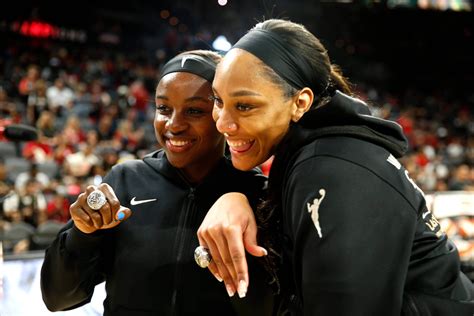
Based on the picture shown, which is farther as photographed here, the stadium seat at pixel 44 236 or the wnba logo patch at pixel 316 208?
the stadium seat at pixel 44 236

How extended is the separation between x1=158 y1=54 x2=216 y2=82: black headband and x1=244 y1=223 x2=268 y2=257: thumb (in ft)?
1.85

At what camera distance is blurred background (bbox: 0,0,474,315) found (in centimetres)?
453

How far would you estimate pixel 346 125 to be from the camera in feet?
4.01

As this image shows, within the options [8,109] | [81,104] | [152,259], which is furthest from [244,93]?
[81,104]

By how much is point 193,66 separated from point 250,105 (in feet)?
1.31

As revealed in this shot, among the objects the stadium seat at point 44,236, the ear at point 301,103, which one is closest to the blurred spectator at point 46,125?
the stadium seat at point 44,236

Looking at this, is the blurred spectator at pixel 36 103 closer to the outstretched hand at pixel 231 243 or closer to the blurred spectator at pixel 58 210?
the blurred spectator at pixel 58 210

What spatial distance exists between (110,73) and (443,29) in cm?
913

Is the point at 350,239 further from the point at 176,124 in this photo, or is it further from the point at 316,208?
the point at 176,124

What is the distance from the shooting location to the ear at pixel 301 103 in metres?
1.33

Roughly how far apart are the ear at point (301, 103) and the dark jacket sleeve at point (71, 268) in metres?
0.64

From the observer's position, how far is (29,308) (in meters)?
2.05

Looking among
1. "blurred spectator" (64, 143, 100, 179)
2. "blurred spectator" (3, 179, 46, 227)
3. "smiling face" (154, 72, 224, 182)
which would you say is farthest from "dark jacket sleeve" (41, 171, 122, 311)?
"blurred spectator" (64, 143, 100, 179)

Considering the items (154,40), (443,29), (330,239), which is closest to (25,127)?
(330,239)
